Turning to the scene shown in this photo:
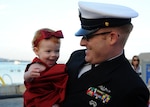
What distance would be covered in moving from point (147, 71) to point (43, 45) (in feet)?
22.8

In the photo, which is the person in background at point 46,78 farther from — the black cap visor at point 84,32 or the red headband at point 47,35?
the black cap visor at point 84,32

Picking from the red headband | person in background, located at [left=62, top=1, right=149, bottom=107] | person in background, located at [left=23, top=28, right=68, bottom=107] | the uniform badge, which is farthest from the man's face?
the red headband

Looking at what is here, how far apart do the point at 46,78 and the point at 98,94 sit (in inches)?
12.4

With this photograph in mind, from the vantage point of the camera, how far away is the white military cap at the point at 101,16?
178 centimetres

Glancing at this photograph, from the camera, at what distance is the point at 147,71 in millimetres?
8773

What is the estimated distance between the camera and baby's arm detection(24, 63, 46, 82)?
196cm

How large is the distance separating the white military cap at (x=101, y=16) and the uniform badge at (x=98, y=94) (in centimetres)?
29

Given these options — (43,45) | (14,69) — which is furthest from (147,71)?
(14,69)

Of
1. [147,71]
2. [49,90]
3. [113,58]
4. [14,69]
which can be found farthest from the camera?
[14,69]

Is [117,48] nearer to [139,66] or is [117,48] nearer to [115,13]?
[115,13]

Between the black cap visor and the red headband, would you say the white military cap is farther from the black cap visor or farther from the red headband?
the red headband

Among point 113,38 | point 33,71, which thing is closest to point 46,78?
point 33,71

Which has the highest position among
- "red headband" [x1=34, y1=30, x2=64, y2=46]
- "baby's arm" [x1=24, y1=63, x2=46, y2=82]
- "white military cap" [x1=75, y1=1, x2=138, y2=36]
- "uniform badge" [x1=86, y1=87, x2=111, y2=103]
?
"white military cap" [x1=75, y1=1, x2=138, y2=36]

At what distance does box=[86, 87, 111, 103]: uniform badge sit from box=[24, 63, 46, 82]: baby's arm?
0.32 meters
